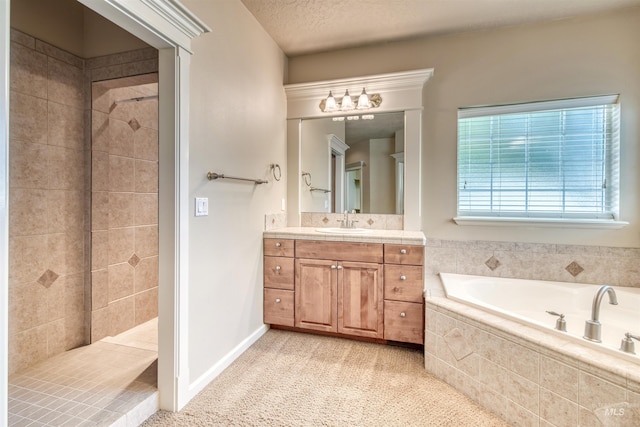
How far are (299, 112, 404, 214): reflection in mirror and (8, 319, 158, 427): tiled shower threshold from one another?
6.21 feet

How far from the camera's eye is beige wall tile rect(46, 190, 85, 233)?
6.59ft

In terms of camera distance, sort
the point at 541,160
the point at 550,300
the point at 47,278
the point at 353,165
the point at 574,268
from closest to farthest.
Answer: the point at 47,278
the point at 550,300
the point at 574,268
the point at 541,160
the point at 353,165

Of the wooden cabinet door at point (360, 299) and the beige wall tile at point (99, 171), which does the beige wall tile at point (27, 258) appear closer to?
the beige wall tile at point (99, 171)

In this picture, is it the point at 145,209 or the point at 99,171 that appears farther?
the point at 145,209

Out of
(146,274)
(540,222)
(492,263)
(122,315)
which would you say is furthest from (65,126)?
(540,222)

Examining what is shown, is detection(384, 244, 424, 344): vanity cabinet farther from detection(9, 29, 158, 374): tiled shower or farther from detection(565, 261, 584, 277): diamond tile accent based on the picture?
detection(9, 29, 158, 374): tiled shower

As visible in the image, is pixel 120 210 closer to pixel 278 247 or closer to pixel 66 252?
pixel 66 252

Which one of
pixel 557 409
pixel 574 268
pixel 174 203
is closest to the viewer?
pixel 557 409

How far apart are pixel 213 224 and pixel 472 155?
2244 mm

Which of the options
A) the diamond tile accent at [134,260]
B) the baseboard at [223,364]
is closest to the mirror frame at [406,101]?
the baseboard at [223,364]

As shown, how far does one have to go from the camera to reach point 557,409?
4.56 feet

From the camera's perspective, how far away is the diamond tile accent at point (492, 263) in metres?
2.63

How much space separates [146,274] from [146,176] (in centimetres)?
86

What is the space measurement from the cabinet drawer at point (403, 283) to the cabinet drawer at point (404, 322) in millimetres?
52
